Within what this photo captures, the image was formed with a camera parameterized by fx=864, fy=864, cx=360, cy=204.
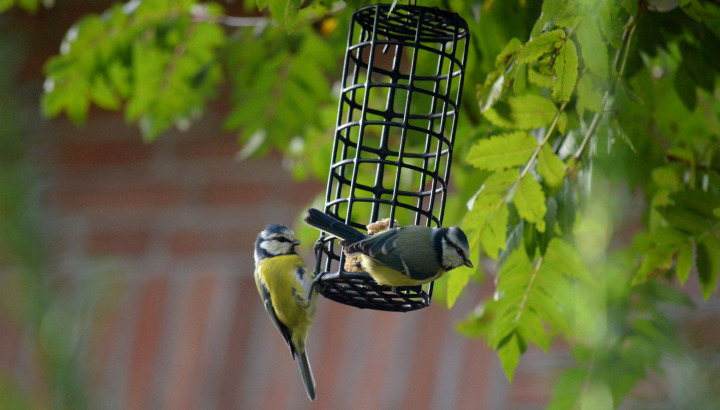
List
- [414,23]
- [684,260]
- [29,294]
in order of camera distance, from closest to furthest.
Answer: [29,294]
[684,260]
[414,23]

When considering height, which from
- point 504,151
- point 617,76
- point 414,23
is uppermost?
point 414,23

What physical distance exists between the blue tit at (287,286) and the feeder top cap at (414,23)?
2.73 ft

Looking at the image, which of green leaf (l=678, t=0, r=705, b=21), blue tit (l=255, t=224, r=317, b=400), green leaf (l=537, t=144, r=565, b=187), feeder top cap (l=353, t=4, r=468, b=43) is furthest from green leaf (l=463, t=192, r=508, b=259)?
blue tit (l=255, t=224, r=317, b=400)

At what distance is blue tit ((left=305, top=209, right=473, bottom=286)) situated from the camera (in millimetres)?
2184

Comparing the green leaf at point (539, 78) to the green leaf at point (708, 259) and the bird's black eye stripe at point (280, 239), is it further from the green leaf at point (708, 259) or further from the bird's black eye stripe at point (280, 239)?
the bird's black eye stripe at point (280, 239)

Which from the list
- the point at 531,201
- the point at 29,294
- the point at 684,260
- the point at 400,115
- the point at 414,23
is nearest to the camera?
the point at 29,294

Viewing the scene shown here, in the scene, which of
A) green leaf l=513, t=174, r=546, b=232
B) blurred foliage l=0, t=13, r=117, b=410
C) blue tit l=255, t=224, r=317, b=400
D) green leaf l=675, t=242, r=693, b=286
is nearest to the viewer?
blurred foliage l=0, t=13, r=117, b=410

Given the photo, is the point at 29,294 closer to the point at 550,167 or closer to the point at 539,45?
the point at 539,45

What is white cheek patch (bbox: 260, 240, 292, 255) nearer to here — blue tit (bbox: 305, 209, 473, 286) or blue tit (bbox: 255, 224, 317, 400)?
blue tit (bbox: 255, 224, 317, 400)

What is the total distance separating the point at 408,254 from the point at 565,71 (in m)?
0.61

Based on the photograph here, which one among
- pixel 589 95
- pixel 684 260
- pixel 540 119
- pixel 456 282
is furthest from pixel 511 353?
pixel 589 95

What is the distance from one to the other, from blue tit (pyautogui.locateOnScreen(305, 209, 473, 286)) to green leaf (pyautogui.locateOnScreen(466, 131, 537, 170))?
0.19m

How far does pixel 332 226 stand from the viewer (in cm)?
234

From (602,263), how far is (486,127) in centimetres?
159
